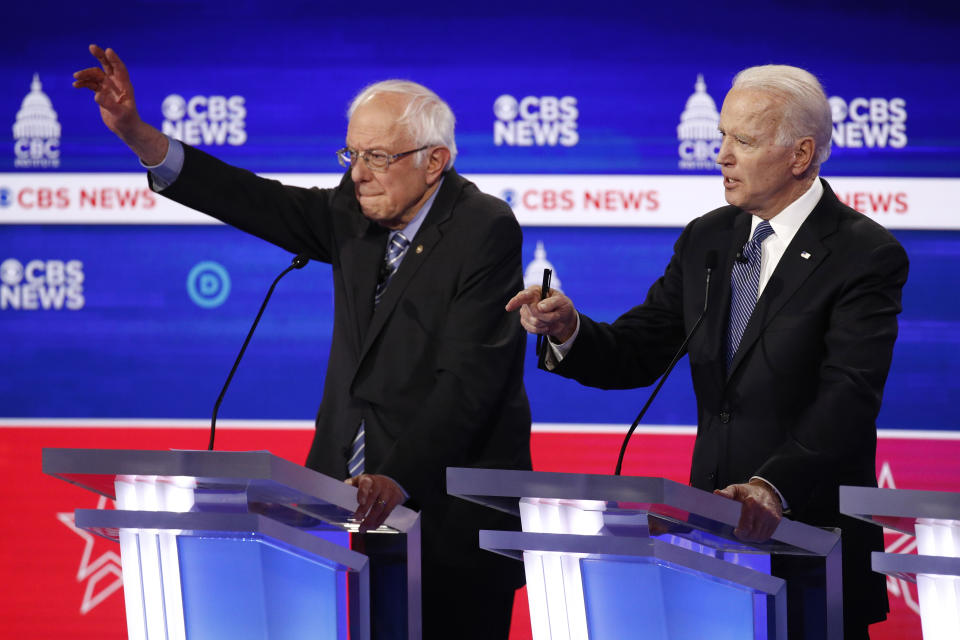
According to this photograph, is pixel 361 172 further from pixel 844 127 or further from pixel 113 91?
pixel 844 127

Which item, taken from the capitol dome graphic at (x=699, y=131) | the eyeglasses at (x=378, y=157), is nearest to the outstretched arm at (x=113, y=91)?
the eyeglasses at (x=378, y=157)

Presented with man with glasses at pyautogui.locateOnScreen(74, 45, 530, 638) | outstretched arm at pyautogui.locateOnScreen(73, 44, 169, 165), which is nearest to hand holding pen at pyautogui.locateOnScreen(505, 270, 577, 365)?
man with glasses at pyautogui.locateOnScreen(74, 45, 530, 638)

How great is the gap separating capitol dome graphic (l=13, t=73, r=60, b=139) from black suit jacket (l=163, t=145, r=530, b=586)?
156 cm

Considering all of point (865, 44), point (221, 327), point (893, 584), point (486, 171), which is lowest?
point (893, 584)

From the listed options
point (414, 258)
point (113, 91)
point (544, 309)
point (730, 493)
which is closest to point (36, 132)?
point (113, 91)

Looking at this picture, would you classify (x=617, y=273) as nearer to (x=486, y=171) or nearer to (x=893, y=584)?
(x=486, y=171)

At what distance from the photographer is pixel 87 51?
4137 mm

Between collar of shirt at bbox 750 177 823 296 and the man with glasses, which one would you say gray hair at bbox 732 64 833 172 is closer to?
collar of shirt at bbox 750 177 823 296

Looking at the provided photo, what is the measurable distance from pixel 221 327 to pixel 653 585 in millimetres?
2628

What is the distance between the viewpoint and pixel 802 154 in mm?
2473

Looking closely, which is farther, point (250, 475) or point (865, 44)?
point (865, 44)

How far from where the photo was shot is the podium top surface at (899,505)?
156 cm

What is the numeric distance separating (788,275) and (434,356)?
743 mm

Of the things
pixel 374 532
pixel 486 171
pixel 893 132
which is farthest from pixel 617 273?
pixel 374 532
